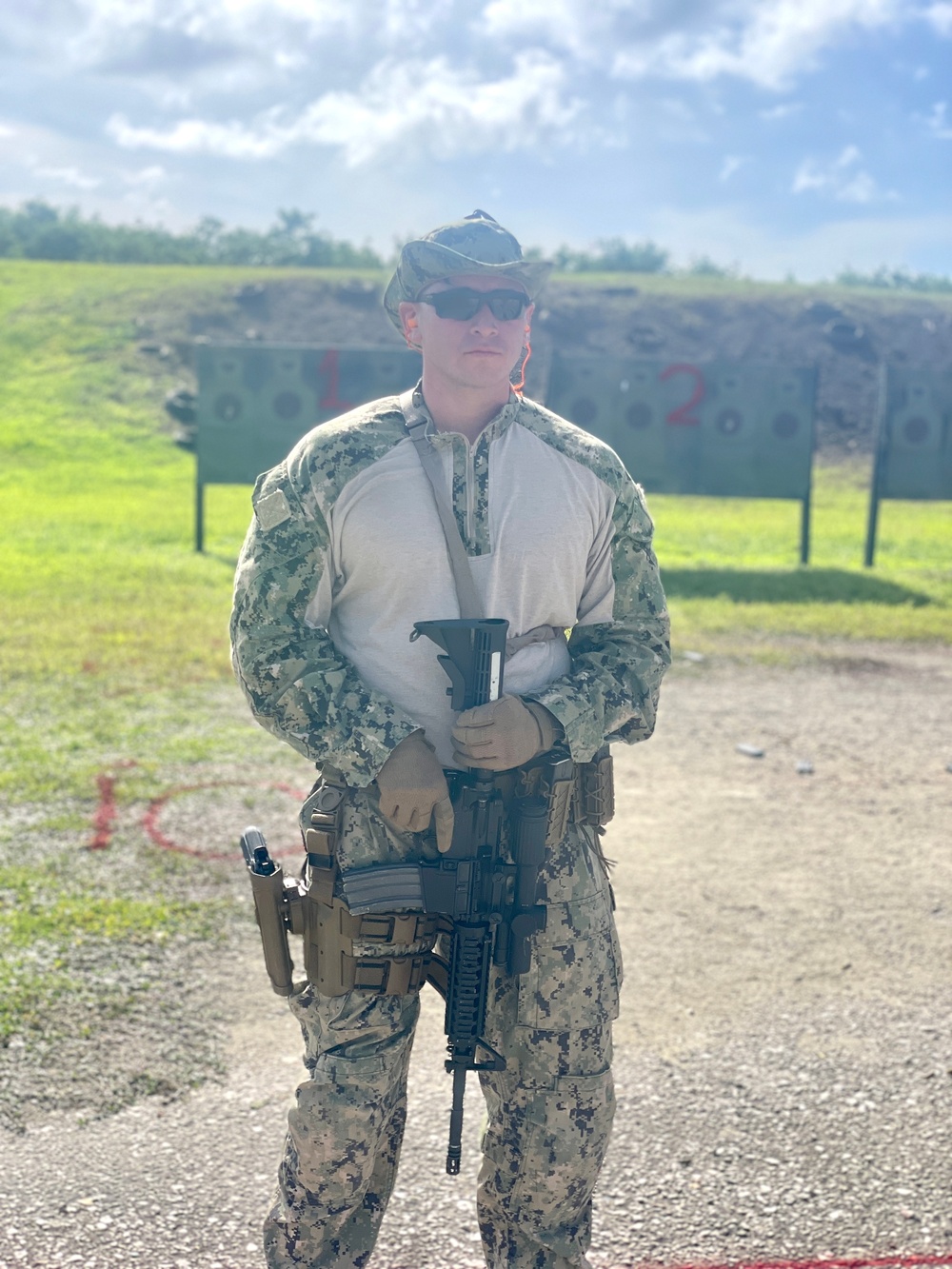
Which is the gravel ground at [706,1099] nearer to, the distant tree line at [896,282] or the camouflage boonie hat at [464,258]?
the camouflage boonie hat at [464,258]

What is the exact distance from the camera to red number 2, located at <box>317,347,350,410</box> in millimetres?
14531

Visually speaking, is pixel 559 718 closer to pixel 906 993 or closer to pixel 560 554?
pixel 560 554

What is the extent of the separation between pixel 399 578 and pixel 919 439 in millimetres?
13428

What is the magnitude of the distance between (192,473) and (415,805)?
20.3 metres

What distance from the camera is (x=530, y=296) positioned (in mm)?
Answer: 2514

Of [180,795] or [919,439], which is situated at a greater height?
[919,439]

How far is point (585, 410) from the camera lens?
48.0 ft

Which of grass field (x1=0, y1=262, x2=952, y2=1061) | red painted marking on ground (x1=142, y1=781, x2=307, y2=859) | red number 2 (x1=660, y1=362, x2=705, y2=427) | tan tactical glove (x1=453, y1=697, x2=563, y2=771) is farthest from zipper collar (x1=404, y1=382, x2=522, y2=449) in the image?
red number 2 (x1=660, y1=362, x2=705, y2=427)

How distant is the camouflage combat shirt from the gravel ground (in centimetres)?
129

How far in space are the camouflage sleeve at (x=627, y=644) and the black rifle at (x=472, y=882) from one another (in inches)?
8.4

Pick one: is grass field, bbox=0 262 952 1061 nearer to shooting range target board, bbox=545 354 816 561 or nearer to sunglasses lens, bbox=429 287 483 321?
shooting range target board, bbox=545 354 816 561

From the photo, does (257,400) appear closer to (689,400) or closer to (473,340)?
(689,400)

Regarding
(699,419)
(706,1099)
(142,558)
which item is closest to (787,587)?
(699,419)

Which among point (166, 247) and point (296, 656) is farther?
point (166, 247)
